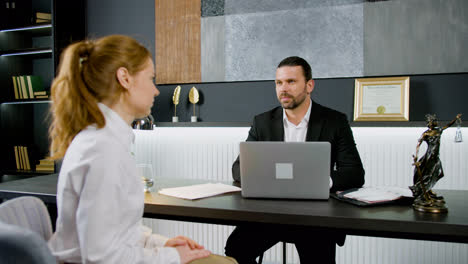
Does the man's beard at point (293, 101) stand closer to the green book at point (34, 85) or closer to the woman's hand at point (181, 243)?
the woman's hand at point (181, 243)

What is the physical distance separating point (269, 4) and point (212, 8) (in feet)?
1.76

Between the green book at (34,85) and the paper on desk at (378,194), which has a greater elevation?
the green book at (34,85)

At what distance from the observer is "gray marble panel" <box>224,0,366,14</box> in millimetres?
3029

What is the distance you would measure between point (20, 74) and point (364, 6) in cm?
351

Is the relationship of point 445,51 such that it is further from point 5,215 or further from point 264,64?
point 5,215

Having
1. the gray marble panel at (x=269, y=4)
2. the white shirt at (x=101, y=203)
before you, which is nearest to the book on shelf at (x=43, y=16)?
the gray marble panel at (x=269, y=4)

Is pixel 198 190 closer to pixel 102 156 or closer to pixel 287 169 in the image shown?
pixel 287 169

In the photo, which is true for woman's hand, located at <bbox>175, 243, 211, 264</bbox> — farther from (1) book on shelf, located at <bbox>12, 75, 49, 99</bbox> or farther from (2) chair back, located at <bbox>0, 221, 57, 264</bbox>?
(1) book on shelf, located at <bbox>12, 75, 49, 99</bbox>

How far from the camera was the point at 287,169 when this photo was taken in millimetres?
1494

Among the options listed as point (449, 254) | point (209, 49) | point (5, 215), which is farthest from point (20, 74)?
point (449, 254)

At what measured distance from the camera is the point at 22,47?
395cm

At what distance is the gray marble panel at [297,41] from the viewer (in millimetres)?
2973

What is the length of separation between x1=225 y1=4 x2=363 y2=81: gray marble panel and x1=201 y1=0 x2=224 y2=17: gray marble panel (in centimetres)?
11

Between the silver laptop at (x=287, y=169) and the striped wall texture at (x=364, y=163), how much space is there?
1.53m
